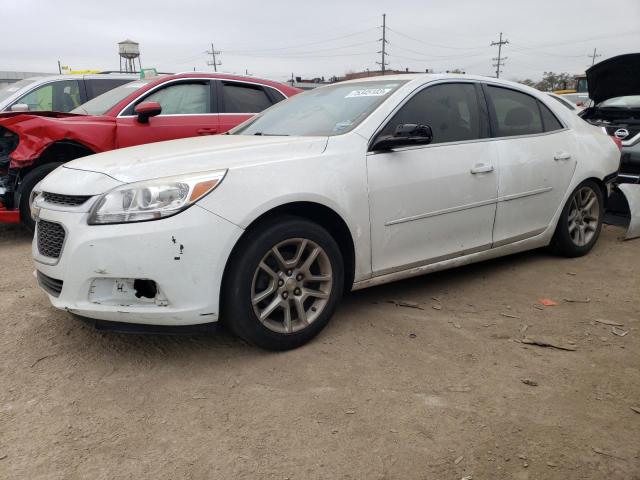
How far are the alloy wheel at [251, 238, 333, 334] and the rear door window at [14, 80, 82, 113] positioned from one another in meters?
5.70

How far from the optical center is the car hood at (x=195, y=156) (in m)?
2.79

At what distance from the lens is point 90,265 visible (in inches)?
103

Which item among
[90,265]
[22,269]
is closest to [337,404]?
[90,265]

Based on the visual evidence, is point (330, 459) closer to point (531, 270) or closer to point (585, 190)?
point (531, 270)

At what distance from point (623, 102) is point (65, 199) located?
6846mm

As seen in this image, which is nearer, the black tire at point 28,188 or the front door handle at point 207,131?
the black tire at point 28,188

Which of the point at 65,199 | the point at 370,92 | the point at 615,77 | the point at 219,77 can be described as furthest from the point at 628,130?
the point at 65,199

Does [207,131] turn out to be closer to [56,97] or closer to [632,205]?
[56,97]

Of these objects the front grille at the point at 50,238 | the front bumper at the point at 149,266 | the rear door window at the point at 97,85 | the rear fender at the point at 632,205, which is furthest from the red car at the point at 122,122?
the rear fender at the point at 632,205

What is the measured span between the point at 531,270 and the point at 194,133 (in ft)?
12.3

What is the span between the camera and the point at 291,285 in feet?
9.78

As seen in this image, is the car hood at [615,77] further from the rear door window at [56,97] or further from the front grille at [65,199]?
the rear door window at [56,97]

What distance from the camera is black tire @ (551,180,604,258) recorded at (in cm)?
457

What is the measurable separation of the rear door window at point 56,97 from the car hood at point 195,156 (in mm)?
4665
